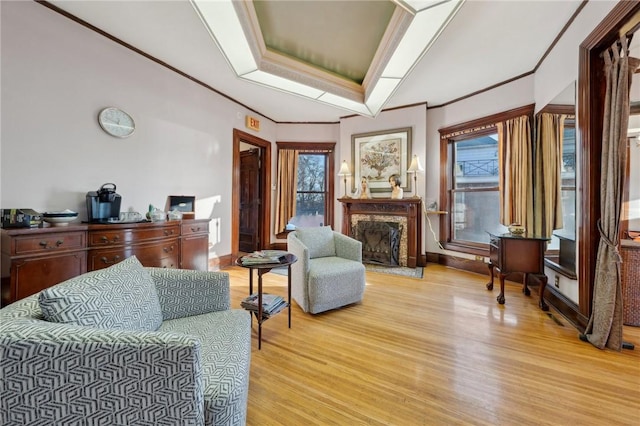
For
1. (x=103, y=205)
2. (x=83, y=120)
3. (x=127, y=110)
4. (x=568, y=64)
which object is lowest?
(x=103, y=205)

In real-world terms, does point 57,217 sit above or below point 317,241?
above

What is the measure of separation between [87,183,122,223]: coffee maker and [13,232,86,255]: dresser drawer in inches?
11.9

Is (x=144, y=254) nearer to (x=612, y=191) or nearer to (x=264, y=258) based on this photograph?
(x=264, y=258)

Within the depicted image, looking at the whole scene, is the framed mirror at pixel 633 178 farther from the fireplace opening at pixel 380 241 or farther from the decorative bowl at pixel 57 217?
the decorative bowl at pixel 57 217

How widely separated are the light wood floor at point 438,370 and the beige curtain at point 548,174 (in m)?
1.07

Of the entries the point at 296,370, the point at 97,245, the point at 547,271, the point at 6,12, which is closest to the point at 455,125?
the point at 547,271

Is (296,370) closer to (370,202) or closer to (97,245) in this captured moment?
(97,245)

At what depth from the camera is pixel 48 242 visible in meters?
1.91

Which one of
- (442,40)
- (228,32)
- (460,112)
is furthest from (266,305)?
(460,112)

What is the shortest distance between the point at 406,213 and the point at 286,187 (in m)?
2.41

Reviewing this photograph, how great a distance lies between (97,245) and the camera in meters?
2.21

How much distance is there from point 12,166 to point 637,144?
564 centimetres

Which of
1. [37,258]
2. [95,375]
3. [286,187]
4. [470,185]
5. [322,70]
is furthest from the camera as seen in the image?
[286,187]

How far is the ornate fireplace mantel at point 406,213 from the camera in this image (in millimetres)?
4113
